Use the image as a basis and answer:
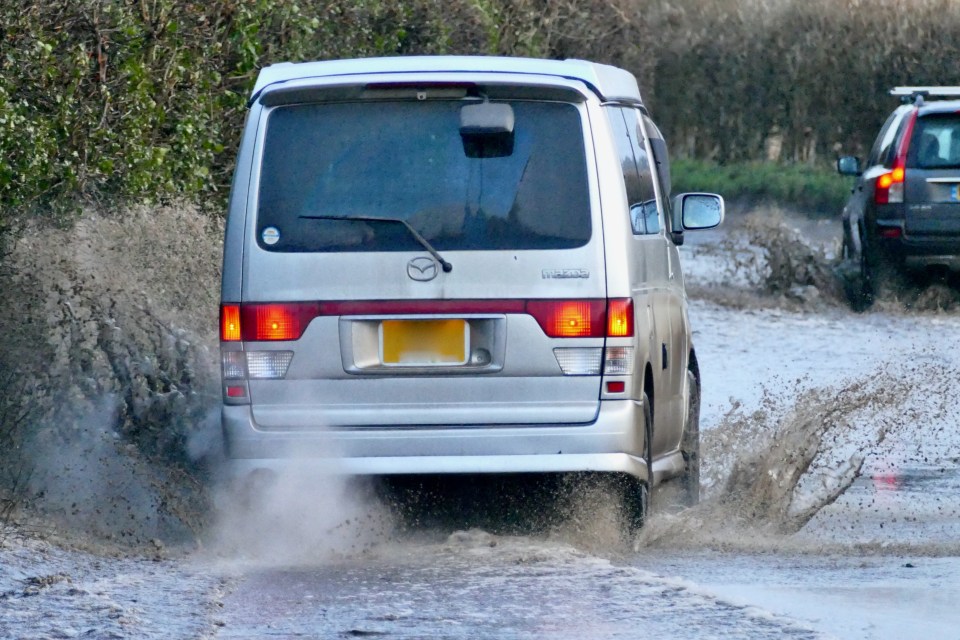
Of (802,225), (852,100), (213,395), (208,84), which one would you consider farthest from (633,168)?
(852,100)

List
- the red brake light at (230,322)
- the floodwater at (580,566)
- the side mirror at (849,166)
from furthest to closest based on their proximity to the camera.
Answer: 1. the side mirror at (849,166)
2. the red brake light at (230,322)
3. the floodwater at (580,566)

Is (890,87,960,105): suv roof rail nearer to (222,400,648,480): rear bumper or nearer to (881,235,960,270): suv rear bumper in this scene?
(881,235,960,270): suv rear bumper

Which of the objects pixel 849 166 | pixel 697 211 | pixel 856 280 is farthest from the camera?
pixel 849 166

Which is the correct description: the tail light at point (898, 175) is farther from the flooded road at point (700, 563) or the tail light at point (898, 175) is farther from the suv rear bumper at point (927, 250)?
the flooded road at point (700, 563)

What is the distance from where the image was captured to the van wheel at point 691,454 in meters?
8.63

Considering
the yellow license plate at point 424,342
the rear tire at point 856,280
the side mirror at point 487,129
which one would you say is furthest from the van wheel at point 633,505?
the rear tire at point 856,280

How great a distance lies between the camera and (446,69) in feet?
22.8

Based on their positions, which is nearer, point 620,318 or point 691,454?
point 620,318

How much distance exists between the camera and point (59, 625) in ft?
18.2

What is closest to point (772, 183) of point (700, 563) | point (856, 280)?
point (856, 280)

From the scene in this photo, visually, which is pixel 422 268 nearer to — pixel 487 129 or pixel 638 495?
pixel 487 129

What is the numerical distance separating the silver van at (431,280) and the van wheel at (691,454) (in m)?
1.76

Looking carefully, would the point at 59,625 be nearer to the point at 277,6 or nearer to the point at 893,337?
the point at 277,6

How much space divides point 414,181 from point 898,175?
9.96 meters
